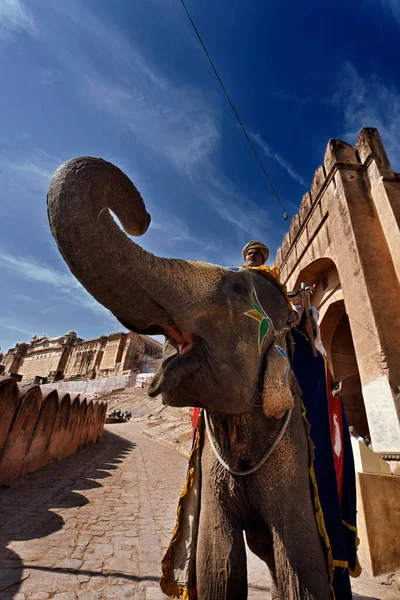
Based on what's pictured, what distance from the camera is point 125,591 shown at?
2807mm

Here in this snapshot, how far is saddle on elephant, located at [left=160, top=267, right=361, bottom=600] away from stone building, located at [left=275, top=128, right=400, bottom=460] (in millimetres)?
6001

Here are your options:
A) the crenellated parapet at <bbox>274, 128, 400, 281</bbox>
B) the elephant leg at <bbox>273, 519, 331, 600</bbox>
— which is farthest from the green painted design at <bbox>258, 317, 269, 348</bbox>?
the crenellated parapet at <bbox>274, 128, 400, 281</bbox>

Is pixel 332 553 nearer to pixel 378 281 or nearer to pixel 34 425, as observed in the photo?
pixel 34 425

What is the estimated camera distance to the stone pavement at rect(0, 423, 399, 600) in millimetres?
2793

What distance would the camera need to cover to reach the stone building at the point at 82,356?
58.2 m

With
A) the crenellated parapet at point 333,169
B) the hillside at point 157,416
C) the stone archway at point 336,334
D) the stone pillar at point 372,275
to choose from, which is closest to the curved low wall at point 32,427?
the hillside at point 157,416

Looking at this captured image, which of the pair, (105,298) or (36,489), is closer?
(105,298)

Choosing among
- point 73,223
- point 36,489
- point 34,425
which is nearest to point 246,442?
point 73,223

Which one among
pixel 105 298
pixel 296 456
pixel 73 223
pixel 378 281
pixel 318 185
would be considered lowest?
pixel 296 456

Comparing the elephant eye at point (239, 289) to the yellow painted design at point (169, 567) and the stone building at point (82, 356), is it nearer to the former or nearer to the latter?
the yellow painted design at point (169, 567)

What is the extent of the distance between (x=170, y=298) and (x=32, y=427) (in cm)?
778

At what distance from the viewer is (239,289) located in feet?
5.46

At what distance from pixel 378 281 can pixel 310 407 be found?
25.7ft

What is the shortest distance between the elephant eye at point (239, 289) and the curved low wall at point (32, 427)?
6.47m
